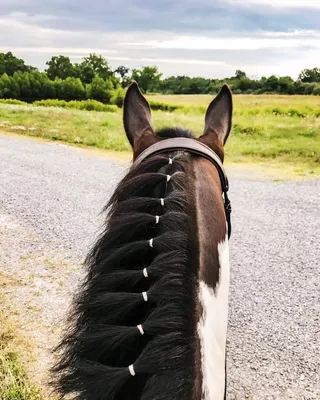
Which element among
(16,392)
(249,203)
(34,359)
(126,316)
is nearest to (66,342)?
(126,316)

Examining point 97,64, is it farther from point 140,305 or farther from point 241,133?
point 140,305

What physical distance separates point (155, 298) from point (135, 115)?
0.88 meters

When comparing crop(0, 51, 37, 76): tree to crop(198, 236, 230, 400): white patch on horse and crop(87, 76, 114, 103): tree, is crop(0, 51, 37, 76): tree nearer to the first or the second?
crop(87, 76, 114, 103): tree

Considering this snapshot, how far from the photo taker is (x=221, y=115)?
1.83 metres

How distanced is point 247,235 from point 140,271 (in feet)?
16.5

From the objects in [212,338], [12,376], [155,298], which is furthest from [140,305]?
[12,376]

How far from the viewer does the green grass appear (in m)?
2.62

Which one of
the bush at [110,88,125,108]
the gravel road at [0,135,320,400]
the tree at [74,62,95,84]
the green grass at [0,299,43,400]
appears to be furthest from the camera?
the tree at [74,62,95,84]

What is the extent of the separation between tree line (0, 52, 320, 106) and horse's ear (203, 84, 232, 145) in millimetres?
24697

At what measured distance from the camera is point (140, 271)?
1.05m

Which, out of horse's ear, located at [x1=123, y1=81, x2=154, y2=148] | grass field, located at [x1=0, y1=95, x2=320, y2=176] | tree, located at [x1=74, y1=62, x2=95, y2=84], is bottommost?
grass field, located at [x1=0, y1=95, x2=320, y2=176]

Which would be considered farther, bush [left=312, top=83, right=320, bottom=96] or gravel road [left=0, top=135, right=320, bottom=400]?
bush [left=312, top=83, right=320, bottom=96]

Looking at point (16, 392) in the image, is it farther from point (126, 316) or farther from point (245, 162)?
point (245, 162)

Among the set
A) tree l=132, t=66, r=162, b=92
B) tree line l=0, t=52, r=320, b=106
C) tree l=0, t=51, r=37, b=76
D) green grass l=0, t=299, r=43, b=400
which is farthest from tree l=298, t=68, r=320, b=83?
green grass l=0, t=299, r=43, b=400
